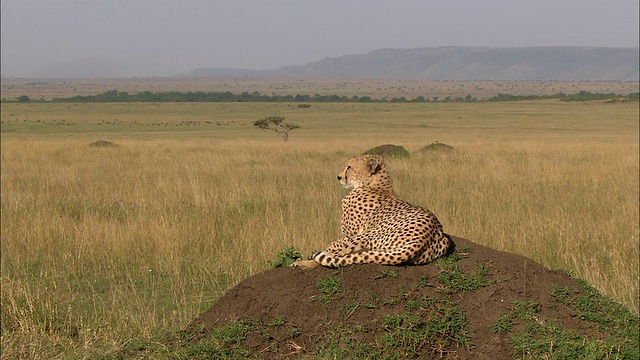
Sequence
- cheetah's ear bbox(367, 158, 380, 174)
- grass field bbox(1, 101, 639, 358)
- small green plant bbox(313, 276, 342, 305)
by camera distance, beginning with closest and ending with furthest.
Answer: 1. small green plant bbox(313, 276, 342, 305)
2. cheetah's ear bbox(367, 158, 380, 174)
3. grass field bbox(1, 101, 639, 358)

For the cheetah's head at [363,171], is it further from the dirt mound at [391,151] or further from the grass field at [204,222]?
the dirt mound at [391,151]

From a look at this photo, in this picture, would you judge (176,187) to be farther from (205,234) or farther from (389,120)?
(389,120)

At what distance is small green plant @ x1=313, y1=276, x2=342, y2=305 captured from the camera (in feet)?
12.7

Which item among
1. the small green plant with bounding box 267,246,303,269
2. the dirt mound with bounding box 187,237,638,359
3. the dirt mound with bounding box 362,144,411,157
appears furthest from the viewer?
the dirt mound with bounding box 362,144,411,157

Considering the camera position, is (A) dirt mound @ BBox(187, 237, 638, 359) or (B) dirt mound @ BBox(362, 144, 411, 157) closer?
(A) dirt mound @ BBox(187, 237, 638, 359)

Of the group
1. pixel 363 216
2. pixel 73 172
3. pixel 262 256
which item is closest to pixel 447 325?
pixel 363 216

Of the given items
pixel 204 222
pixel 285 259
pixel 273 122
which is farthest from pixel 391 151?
pixel 273 122

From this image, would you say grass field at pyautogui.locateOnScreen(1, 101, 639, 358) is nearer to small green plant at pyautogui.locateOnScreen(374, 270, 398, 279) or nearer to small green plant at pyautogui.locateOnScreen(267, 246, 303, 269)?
small green plant at pyautogui.locateOnScreen(267, 246, 303, 269)

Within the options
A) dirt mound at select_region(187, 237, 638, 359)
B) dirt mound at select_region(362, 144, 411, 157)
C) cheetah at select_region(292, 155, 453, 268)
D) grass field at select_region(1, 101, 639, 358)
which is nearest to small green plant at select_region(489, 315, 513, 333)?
dirt mound at select_region(187, 237, 638, 359)

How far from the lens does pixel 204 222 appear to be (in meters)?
8.23

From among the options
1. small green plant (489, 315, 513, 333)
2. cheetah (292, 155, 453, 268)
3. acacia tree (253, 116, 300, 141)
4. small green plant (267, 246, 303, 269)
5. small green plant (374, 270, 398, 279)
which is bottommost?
acacia tree (253, 116, 300, 141)

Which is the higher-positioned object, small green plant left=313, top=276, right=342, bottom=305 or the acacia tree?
small green plant left=313, top=276, right=342, bottom=305

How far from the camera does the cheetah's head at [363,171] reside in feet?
15.7

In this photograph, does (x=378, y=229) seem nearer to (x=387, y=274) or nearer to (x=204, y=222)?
(x=387, y=274)
